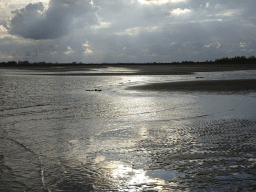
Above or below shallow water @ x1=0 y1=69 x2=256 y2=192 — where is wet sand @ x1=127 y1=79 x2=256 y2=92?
above

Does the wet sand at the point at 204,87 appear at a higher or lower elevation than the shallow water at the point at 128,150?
higher

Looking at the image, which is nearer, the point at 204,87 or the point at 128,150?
the point at 128,150

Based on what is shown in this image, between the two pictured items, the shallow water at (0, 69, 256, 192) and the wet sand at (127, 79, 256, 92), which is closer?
the shallow water at (0, 69, 256, 192)

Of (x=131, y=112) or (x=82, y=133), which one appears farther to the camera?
(x=131, y=112)

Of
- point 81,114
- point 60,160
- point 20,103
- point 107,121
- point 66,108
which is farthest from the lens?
point 20,103

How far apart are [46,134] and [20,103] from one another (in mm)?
5285

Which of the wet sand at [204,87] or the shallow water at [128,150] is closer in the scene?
the shallow water at [128,150]

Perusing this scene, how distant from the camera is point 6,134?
618cm

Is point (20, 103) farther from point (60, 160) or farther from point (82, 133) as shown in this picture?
point (60, 160)

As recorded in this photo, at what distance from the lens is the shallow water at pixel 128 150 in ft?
11.8

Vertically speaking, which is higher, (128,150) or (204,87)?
(204,87)

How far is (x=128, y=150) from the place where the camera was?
4.94 meters

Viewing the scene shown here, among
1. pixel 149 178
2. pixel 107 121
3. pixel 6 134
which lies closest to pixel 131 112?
pixel 107 121

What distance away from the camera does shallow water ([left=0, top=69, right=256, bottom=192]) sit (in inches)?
142
